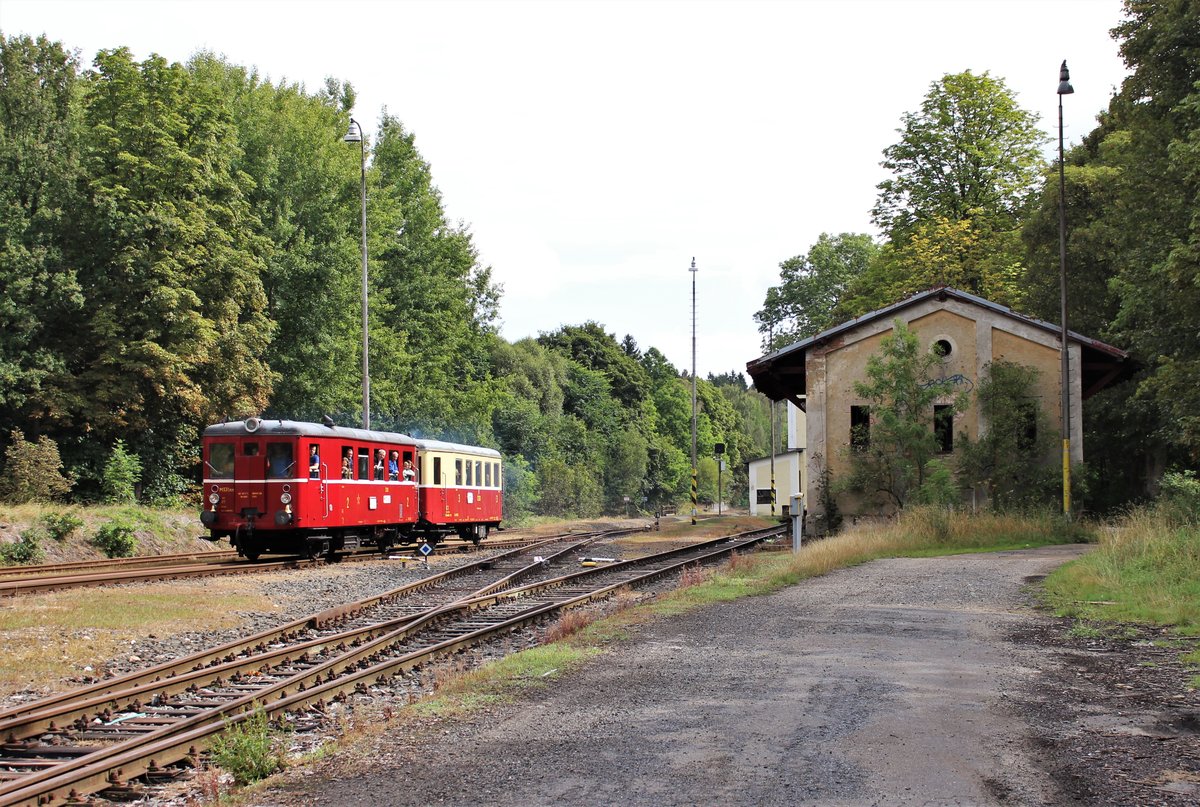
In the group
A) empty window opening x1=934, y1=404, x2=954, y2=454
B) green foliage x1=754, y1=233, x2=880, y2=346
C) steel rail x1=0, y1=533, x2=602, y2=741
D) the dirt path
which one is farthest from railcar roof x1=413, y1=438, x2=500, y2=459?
green foliage x1=754, y1=233, x2=880, y2=346

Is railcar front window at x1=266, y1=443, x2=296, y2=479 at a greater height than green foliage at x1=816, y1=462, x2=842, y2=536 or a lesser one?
greater

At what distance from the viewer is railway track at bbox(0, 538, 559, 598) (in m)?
16.4

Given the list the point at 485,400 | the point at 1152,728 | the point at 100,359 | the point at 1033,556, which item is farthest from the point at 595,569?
the point at 485,400

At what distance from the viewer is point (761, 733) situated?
7.75m

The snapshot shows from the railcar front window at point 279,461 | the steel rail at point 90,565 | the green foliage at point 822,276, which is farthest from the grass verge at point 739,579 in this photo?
the green foliage at point 822,276

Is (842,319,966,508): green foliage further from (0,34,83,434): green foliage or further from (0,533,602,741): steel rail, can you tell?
(0,34,83,434): green foliage

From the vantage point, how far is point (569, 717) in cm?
847

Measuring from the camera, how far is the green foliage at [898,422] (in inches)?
1134

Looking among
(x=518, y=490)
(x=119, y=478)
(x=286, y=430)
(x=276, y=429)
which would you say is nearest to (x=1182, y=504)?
(x=286, y=430)

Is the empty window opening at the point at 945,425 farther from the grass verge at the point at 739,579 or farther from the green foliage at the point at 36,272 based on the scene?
the green foliage at the point at 36,272

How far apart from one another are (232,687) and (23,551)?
13967 mm

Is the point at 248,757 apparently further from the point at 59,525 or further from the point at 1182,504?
the point at 1182,504

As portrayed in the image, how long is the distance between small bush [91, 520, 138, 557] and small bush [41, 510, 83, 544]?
61 cm

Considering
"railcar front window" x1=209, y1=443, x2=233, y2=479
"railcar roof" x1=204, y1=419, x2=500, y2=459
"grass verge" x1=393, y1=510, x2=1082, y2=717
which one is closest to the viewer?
"grass verge" x1=393, y1=510, x2=1082, y2=717
